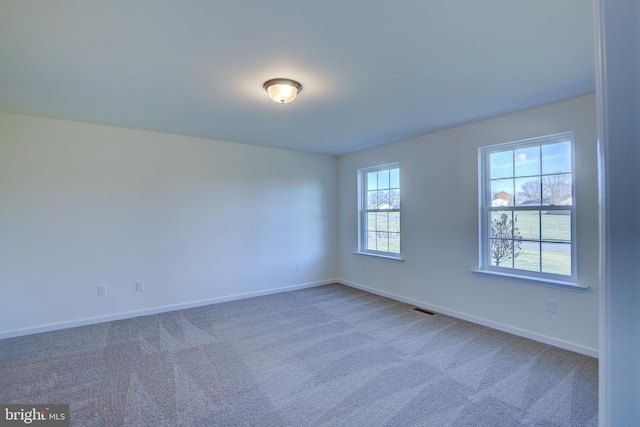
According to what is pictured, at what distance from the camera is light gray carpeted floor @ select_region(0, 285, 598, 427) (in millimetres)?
2041

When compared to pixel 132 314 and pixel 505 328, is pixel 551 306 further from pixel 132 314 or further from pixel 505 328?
pixel 132 314

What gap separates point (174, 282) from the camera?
13.6 ft

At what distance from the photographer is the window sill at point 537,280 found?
2.85 metres

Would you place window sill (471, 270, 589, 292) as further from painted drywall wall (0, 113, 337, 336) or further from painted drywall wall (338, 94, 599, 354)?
painted drywall wall (0, 113, 337, 336)

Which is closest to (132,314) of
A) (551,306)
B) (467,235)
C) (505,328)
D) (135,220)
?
(135,220)

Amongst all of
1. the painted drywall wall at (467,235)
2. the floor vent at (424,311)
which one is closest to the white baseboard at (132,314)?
the painted drywall wall at (467,235)

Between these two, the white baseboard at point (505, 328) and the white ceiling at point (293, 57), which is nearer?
the white ceiling at point (293, 57)

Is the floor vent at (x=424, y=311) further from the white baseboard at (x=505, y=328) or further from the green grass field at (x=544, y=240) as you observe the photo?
the green grass field at (x=544, y=240)

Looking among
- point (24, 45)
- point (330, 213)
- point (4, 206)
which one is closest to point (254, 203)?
point (330, 213)

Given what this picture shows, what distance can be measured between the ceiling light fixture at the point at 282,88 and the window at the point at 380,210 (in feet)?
8.23

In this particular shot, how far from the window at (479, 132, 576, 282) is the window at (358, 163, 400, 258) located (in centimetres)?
136

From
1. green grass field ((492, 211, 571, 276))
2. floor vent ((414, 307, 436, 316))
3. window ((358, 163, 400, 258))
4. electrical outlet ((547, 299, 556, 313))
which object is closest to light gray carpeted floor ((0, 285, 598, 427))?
floor vent ((414, 307, 436, 316))

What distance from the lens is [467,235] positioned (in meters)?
3.68

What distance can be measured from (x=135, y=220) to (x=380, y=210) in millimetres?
3493
